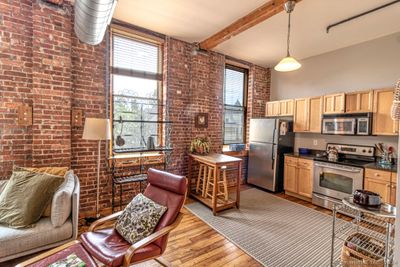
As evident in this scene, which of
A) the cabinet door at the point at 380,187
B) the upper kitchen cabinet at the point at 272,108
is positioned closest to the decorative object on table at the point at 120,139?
the upper kitchen cabinet at the point at 272,108

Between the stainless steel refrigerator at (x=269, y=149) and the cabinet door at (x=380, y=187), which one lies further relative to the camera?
the stainless steel refrigerator at (x=269, y=149)

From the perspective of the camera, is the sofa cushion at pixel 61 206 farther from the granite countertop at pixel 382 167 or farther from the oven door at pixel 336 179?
the granite countertop at pixel 382 167

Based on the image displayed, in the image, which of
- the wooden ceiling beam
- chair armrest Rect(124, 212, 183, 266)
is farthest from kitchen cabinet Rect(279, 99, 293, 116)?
chair armrest Rect(124, 212, 183, 266)

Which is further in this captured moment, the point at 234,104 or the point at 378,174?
the point at 234,104

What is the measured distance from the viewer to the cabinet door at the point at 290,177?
13.8 ft

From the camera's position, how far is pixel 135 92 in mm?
3652

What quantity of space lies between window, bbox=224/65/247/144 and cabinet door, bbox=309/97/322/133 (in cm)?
159

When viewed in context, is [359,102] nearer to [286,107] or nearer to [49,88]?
[286,107]

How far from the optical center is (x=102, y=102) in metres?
3.21

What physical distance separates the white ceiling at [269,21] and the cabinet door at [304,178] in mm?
2338

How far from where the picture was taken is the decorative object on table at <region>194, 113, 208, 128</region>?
14.0 feet

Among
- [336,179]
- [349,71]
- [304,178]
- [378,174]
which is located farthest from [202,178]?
[349,71]

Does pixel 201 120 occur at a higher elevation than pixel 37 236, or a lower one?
higher

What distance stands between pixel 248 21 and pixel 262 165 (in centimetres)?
299
